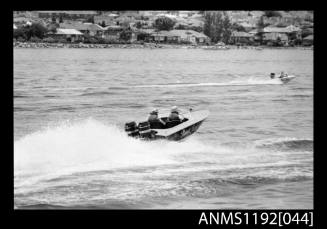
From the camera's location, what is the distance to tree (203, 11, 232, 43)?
31.7 m

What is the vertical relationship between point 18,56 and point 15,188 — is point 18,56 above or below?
above

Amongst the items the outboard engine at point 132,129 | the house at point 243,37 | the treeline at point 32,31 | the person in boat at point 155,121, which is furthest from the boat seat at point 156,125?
the house at point 243,37

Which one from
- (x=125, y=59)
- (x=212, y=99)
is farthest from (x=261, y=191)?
(x=125, y=59)

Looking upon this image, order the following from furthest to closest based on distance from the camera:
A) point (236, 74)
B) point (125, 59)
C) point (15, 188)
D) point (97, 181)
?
point (125, 59) < point (236, 74) < point (97, 181) < point (15, 188)

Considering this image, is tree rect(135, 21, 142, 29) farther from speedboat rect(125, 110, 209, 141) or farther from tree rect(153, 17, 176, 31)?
speedboat rect(125, 110, 209, 141)

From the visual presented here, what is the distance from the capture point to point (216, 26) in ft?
109

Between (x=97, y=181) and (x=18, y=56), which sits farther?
(x=18, y=56)

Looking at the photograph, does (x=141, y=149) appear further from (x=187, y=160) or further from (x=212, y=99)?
(x=212, y=99)

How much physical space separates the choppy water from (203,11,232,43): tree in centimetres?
320

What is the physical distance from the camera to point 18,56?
115 feet

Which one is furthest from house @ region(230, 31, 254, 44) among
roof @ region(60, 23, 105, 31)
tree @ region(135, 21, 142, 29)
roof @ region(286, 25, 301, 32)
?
roof @ region(60, 23, 105, 31)

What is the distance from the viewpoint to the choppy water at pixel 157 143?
11430 millimetres

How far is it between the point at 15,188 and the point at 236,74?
19.9m

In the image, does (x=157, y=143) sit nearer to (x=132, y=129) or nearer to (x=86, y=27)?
(x=132, y=129)
